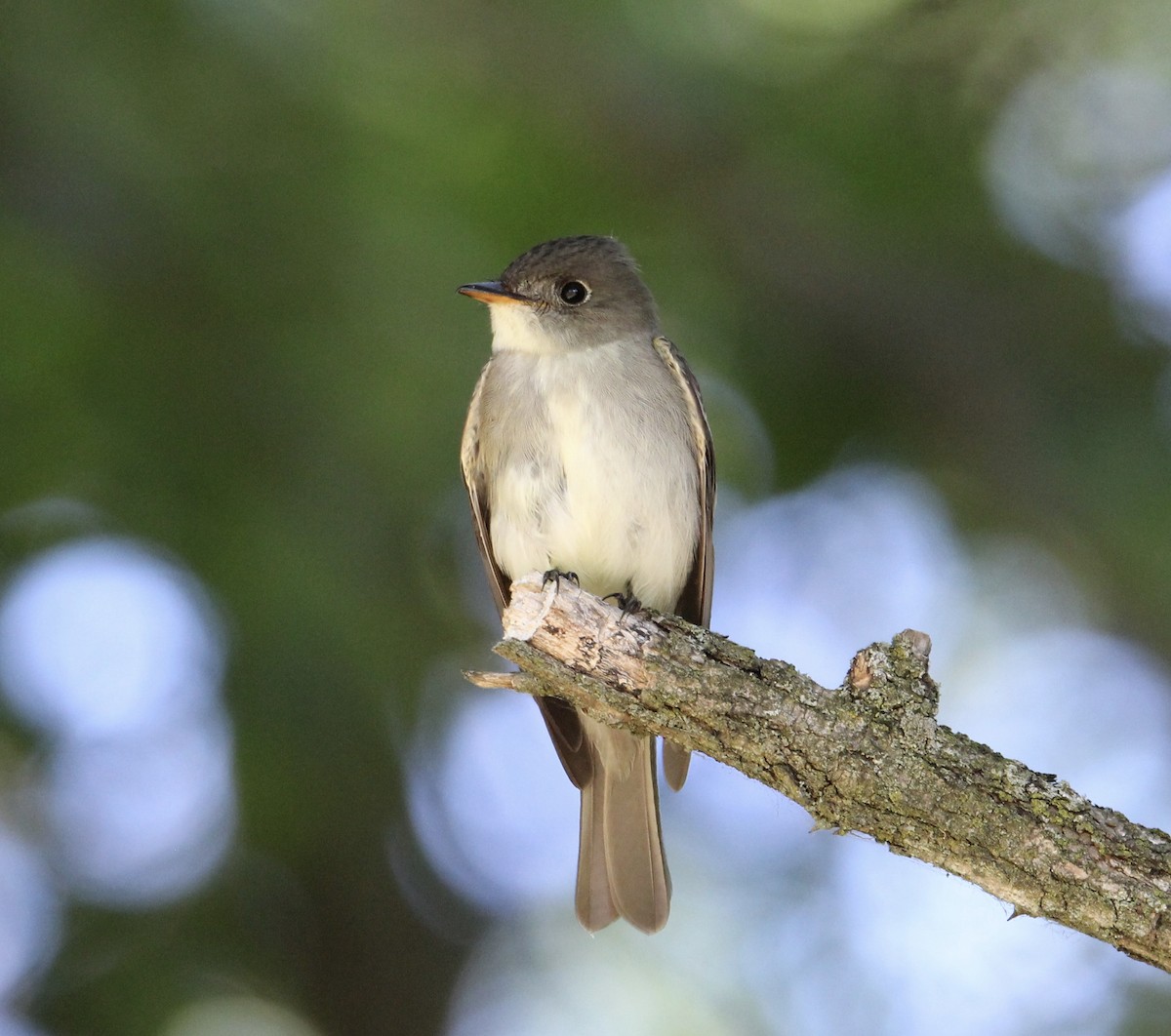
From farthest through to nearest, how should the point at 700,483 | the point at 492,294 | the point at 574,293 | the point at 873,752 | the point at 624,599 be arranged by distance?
the point at 574,293, the point at 700,483, the point at 492,294, the point at 624,599, the point at 873,752

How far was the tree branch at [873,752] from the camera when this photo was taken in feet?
10.1

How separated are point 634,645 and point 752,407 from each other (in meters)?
2.23

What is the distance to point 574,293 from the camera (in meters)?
5.18

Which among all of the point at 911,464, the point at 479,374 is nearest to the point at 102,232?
the point at 479,374

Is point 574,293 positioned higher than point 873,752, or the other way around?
point 574,293

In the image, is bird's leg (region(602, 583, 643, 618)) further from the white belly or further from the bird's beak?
the bird's beak

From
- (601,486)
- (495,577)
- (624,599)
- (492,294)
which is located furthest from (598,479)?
(492,294)

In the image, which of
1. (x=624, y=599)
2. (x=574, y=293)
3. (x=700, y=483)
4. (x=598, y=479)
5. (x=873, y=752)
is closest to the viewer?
(x=873, y=752)

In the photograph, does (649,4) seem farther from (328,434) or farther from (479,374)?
(328,434)

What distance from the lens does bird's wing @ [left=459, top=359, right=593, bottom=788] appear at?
4.96 m

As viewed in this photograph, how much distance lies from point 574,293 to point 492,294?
1.21 feet

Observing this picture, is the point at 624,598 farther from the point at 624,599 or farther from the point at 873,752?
the point at 873,752

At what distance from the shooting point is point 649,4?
508cm

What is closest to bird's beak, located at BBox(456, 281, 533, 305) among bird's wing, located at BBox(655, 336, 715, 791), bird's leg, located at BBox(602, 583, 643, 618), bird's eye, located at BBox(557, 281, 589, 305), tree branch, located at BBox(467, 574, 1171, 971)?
bird's eye, located at BBox(557, 281, 589, 305)
